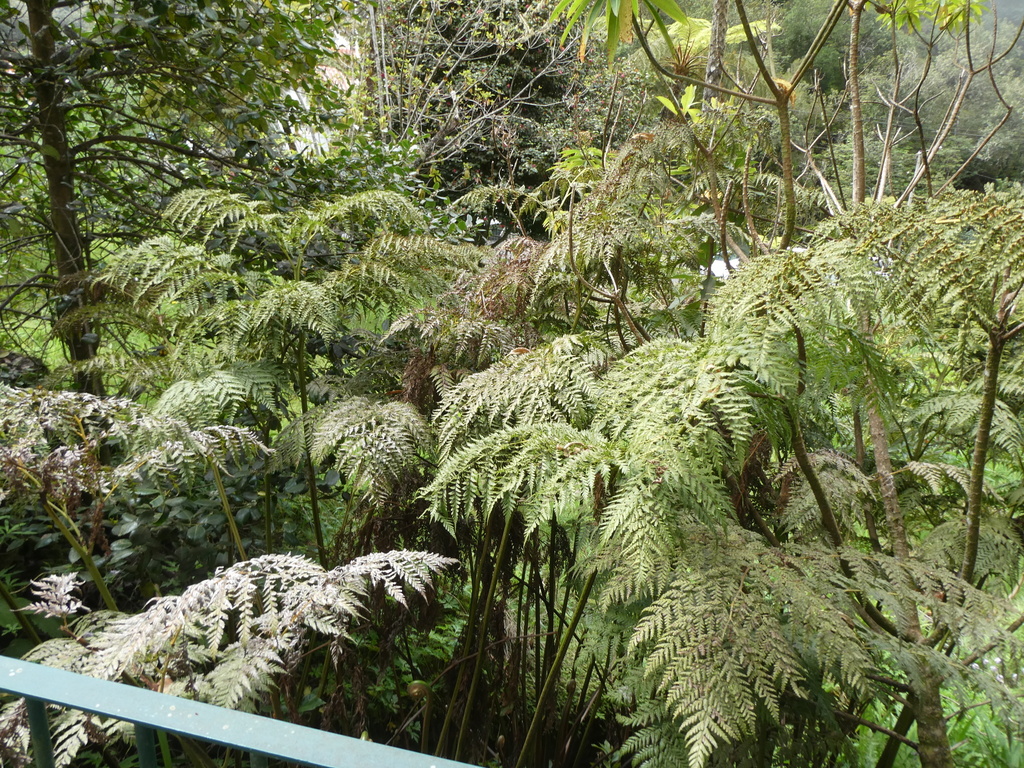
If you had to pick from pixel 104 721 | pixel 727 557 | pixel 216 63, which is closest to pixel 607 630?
pixel 727 557

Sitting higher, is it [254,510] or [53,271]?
[53,271]

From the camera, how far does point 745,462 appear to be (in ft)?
3.10

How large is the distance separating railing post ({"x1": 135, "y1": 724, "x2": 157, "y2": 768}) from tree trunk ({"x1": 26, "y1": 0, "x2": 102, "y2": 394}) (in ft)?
4.62

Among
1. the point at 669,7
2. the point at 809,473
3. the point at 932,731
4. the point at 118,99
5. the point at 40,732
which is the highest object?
the point at 118,99

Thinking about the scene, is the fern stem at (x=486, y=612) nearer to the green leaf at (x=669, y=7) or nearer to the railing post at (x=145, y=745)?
the railing post at (x=145, y=745)

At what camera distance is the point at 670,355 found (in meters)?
0.91

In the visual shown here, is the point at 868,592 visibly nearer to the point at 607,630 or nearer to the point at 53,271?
the point at 607,630

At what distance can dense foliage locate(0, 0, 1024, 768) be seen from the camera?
0.85 metres

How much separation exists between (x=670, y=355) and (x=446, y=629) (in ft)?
5.77

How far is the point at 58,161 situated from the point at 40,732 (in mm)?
1829

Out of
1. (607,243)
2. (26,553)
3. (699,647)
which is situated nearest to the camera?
(699,647)

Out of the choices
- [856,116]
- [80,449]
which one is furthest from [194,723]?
[856,116]

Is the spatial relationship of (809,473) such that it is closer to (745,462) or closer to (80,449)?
(745,462)

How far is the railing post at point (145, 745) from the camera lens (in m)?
0.70
